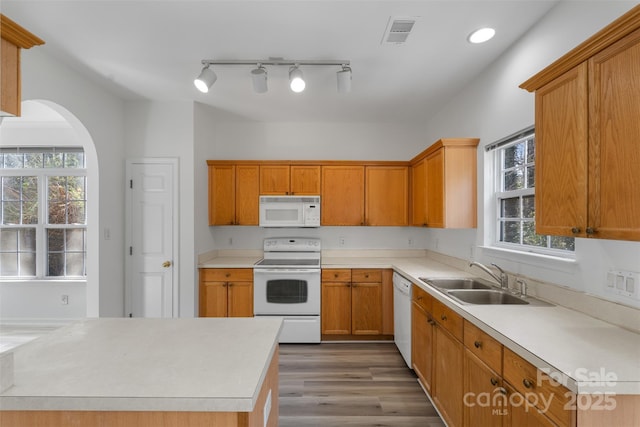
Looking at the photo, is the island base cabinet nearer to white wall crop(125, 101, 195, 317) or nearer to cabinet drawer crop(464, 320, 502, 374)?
cabinet drawer crop(464, 320, 502, 374)

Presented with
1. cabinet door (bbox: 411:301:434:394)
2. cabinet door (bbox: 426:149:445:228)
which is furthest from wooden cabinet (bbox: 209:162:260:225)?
cabinet door (bbox: 411:301:434:394)

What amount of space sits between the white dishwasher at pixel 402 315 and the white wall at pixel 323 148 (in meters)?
0.91

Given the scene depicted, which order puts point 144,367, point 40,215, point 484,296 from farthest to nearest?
point 40,215
point 484,296
point 144,367

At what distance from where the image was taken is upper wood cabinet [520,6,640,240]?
1094 millimetres

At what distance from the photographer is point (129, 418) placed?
93 cm

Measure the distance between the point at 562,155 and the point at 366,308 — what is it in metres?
2.58

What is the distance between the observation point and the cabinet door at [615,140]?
1.08 metres

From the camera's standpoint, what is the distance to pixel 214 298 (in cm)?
347

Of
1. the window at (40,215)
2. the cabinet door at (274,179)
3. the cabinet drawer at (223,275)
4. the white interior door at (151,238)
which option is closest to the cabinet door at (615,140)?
the cabinet door at (274,179)

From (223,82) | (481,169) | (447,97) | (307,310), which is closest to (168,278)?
(307,310)

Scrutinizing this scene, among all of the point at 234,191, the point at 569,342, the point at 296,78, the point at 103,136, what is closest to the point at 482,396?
the point at 569,342

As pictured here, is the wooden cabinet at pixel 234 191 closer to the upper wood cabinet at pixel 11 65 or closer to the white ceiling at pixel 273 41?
the white ceiling at pixel 273 41

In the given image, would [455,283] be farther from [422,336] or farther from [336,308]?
[336,308]

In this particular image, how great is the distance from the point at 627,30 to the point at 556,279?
1.33 m
